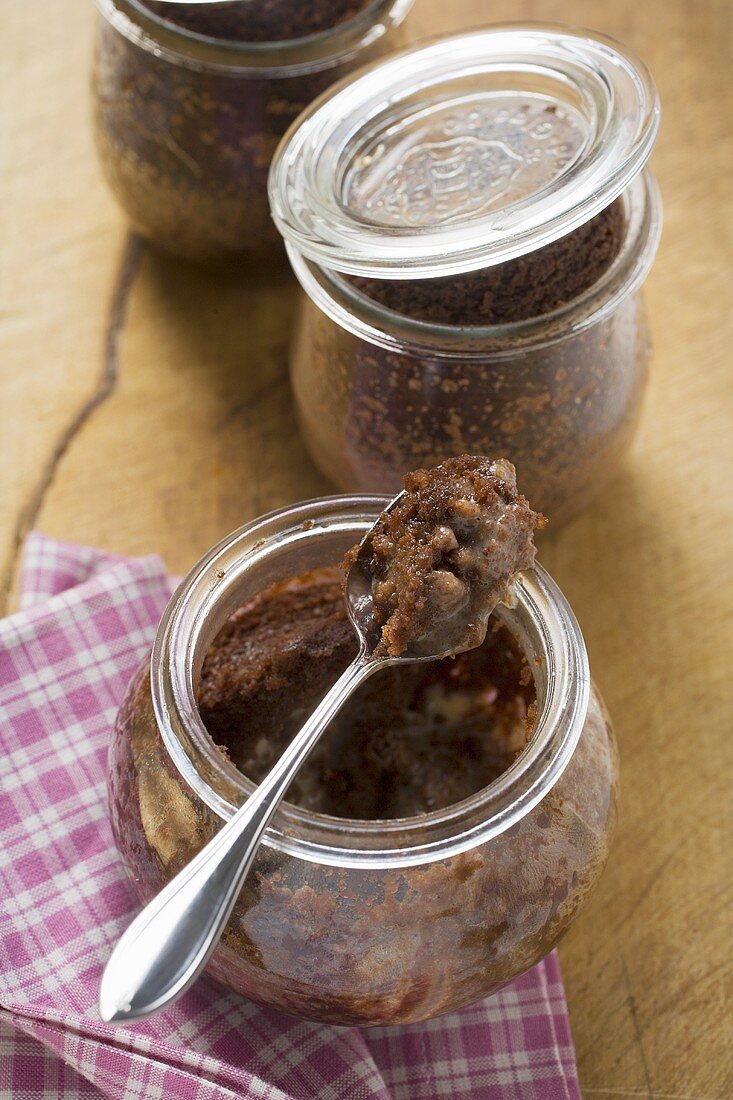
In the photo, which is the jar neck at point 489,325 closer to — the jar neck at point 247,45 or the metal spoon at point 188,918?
the jar neck at point 247,45

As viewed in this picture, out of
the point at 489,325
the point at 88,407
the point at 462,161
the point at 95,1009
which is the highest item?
the point at 462,161

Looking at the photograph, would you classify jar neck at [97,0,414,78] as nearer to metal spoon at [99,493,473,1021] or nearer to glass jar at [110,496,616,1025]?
glass jar at [110,496,616,1025]

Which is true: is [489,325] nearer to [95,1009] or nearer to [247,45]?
[247,45]

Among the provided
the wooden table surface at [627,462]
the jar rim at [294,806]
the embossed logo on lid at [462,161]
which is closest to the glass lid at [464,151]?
the embossed logo on lid at [462,161]

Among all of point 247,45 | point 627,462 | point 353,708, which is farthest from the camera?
point 627,462

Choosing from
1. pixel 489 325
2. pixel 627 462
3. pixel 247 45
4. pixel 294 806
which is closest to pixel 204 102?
pixel 247 45

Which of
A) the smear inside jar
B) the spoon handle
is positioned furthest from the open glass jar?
the spoon handle

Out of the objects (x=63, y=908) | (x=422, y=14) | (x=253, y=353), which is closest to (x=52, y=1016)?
(x=63, y=908)
